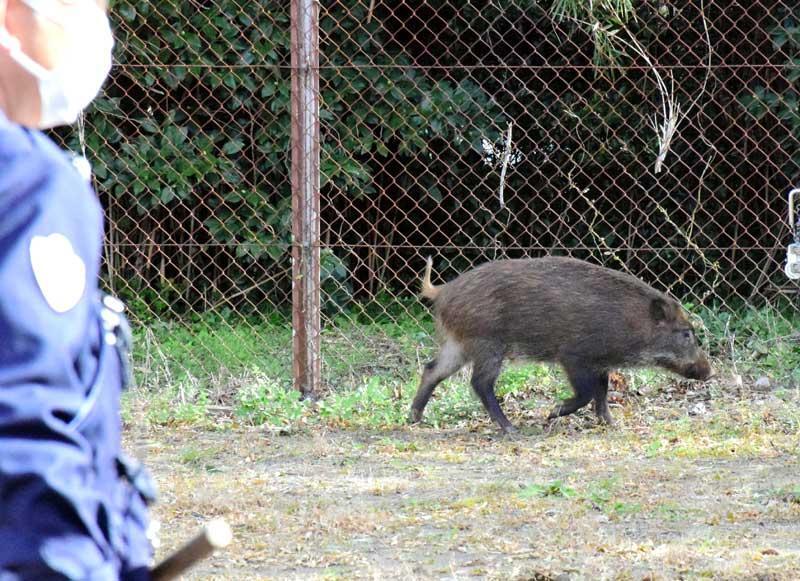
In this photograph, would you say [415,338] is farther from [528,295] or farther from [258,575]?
[258,575]

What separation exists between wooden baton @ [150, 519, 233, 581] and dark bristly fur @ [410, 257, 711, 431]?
15.9ft

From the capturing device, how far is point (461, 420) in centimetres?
650

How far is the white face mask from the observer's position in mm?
1261

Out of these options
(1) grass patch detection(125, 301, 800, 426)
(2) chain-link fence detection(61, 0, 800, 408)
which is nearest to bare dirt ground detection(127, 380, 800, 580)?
(1) grass patch detection(125, 301, 800, 426)

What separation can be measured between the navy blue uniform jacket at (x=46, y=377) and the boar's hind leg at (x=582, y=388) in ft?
16.5

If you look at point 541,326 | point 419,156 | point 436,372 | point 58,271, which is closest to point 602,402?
point 541,326

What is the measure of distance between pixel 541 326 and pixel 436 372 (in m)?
0.56

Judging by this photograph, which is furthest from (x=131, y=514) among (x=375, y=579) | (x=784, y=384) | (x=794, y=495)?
(x=784, y=384)

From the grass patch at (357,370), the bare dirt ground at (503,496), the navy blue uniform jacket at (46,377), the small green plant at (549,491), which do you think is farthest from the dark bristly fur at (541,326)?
the navy blue uniform jacket at (46,377)

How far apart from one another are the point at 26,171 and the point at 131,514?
388 mm

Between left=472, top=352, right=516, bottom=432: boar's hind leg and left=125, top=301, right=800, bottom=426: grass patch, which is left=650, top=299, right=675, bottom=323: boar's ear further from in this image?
left=472, top=352, right=516, bottom=432: boar's hind leg

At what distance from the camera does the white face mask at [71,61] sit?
4.14 feet

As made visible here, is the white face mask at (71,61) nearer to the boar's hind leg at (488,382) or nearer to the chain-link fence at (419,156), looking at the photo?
the boar's hind leg at (488,382)

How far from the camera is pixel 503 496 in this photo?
4.43m
